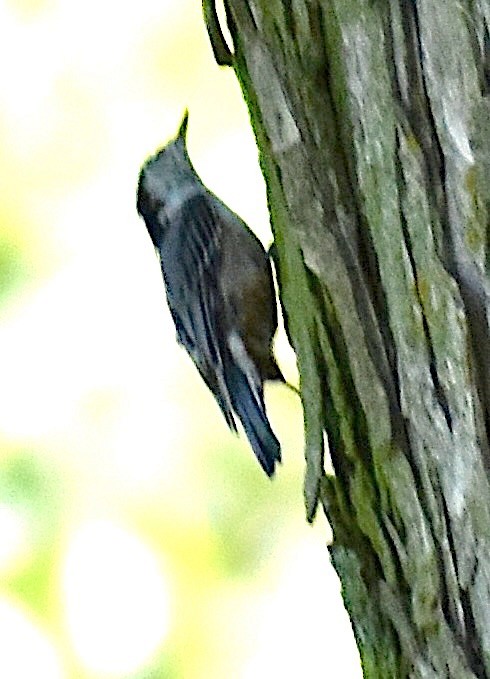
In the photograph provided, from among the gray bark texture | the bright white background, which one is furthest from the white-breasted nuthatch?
the bright white background

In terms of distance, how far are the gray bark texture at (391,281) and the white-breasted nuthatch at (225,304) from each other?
31cm

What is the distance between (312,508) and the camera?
989 mm

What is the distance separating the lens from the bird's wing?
1346 mm

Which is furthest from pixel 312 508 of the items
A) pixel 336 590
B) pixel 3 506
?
pixel 3 506

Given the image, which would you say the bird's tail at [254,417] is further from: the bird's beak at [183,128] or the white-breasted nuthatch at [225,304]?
the bird's beak at [183,128]

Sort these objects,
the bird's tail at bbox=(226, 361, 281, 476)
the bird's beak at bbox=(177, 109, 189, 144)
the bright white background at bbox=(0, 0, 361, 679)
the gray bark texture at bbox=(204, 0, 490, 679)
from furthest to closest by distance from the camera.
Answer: the bright white background at bbox=(0, 0, 361, 679) → the bird's beak at bbox=(177, 109, 189, 144) → the bird's tail at bbox=(226, 361, 281, 476) → the gray bark texture at bbox=(204, 0, 490, 679)

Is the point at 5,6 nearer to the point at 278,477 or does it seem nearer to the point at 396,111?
the point at 278,477

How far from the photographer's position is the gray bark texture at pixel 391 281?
81cm

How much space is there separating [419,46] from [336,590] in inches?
60.3

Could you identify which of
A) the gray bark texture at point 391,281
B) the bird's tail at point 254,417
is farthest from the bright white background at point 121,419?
the gray bark texture at point 391,281

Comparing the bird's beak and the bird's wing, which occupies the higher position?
the bird's beak

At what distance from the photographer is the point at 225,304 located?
4.49 ft

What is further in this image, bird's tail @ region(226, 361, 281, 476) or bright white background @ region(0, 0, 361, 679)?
bright white background @ region(0, 0, 361, 679)

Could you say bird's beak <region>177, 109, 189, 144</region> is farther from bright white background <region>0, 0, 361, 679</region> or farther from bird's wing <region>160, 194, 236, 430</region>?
bright white background <region>0, 0, 361, 679</region>
